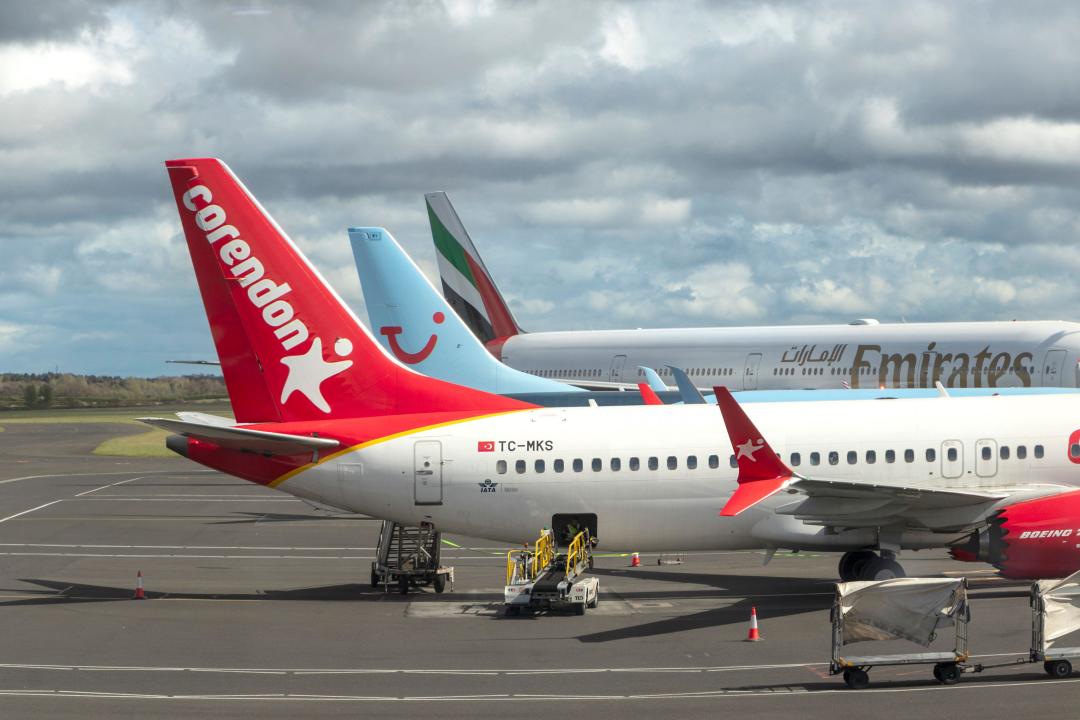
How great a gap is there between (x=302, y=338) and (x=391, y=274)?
57.3 feet

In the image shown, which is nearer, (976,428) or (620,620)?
(620,620)

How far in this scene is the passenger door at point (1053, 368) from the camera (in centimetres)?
5203

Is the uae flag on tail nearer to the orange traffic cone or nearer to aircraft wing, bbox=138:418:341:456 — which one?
aircraft wing, bbox=138:418:341:456

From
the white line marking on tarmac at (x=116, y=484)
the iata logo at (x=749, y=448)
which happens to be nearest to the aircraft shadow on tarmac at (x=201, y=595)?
the iata logo at (x=749, y=448)

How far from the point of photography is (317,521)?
49.7 metres

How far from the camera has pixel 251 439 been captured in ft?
95.5

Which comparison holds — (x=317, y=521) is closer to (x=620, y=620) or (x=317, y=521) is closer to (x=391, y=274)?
(x=391, y=274)

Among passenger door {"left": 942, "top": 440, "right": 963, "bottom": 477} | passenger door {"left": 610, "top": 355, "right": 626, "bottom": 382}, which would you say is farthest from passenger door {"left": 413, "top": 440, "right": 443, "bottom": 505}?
passenger door {"left": 610, "top": 355, "right": 626, "bottom": 382}

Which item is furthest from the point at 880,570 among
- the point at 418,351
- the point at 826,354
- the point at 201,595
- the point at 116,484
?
the point at 116,484

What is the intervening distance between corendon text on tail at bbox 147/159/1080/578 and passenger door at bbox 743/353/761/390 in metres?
31.3

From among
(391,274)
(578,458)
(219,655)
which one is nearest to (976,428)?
(578,458)

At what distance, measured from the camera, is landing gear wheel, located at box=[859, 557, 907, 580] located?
93.2 ft

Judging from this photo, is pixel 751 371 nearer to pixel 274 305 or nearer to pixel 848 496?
pixel 848 496

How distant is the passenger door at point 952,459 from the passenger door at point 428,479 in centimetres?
1157
